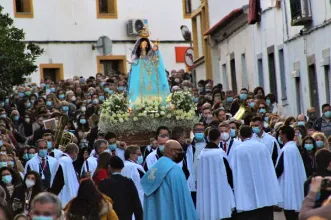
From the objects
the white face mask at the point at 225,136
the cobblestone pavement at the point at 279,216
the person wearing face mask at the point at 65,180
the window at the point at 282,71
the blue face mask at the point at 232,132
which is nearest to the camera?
the person wearing face mask at the point at 65,180

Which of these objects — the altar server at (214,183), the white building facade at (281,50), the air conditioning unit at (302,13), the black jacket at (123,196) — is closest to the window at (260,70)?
the white building facade at (281,50)

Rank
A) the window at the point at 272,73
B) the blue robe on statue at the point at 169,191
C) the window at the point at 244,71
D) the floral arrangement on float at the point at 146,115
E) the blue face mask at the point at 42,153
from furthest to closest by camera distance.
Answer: the window at the point at 244,71 < the window at the point at 272,73 < the floral arrangement on float at the point at 146,115 < the blue face mask at the point at 42,153 < the blue robe on statue at the point at 169,191

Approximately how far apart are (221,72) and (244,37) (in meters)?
5.12

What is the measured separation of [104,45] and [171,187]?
138ft

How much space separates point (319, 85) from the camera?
35.1 metres

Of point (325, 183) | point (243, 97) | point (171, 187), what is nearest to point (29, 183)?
point (171, 187)

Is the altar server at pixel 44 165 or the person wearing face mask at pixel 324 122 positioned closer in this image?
the altar server at pixel 44 165

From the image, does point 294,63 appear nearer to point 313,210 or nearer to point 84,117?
point 84,117

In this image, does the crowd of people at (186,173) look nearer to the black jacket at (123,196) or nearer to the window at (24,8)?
the black jacket at (123,196)

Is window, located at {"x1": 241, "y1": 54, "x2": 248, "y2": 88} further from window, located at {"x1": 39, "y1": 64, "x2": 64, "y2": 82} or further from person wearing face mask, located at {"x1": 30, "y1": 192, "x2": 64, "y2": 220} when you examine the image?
person wearing face mask, located at {"x1": 30, "y1": 192, "x2": 64, "y2": 220}

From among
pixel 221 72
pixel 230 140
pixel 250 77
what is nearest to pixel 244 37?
pixel 250 77

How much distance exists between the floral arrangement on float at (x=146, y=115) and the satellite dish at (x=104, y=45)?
91.2 ft

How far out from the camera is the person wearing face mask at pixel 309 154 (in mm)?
22219

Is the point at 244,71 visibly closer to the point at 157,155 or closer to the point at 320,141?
the point at 320,141
